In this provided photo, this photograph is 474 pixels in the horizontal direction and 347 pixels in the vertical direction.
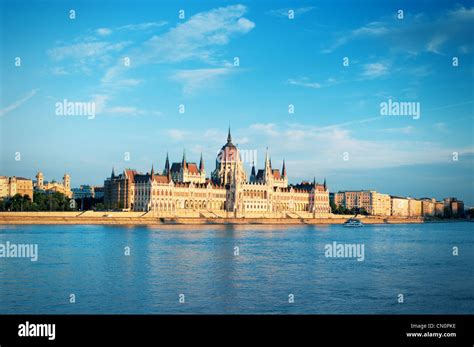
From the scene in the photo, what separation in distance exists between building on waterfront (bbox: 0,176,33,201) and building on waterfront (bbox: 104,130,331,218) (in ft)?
39.5

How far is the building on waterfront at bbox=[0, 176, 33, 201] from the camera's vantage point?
278 ft

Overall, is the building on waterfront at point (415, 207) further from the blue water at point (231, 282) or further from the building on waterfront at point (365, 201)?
the blue water at point (231, 282)

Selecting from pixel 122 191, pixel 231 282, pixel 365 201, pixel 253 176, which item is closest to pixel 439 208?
pixel 365 201

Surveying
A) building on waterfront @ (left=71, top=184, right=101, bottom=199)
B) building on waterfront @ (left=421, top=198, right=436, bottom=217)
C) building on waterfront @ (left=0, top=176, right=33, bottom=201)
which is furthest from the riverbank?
building on waterfront @ (left=421, top=198, right=436, bottom=217)

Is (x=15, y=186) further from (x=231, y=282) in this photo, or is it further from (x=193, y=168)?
(x=231, y=282)

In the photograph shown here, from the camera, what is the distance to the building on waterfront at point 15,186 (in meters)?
84.7

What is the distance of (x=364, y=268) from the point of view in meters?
23.6

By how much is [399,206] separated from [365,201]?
14435mm

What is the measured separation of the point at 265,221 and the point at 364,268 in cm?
5515

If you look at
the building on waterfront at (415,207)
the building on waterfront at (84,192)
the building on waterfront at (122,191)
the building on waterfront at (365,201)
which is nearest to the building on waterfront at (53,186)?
the building on waterfront at (84,192)

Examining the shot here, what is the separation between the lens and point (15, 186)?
280 feet
